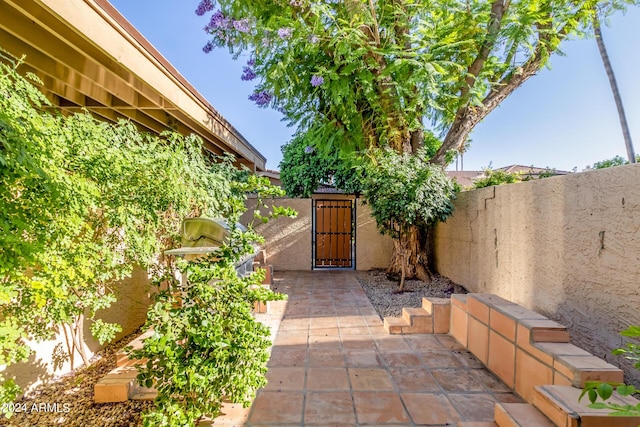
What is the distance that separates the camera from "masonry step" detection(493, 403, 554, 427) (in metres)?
1.88

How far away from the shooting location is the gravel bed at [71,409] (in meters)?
A: 2.30

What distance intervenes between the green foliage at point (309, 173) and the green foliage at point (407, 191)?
3157 millimetres

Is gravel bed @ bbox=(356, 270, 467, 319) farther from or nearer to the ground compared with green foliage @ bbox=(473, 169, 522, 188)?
nearer to the ground

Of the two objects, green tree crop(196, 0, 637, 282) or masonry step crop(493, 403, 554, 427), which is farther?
green tree crop(196, 0, 637, 282)

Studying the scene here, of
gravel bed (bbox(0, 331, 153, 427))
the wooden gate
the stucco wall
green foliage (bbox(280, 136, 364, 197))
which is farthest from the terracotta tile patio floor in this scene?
green foliage (bbox(280, 136, 364, 197))

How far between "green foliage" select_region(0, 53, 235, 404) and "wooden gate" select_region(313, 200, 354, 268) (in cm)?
580

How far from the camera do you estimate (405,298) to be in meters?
5.72

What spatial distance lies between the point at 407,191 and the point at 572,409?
13.5ft

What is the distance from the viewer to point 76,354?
3.19 m

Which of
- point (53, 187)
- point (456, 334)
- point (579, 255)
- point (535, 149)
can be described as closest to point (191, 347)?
point (53, 187)

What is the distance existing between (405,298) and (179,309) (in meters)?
4.51

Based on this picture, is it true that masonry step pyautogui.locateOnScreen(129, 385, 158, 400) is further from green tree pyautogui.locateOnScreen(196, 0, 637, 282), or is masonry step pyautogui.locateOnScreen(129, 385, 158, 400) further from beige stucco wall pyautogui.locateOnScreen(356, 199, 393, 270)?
beige stucco wall pyautogui.locateOnScreen(356, 199, 393, 270)

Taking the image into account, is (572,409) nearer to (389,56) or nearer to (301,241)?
(389,56)

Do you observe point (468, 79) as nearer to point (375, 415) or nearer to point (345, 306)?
point (345, 306)
